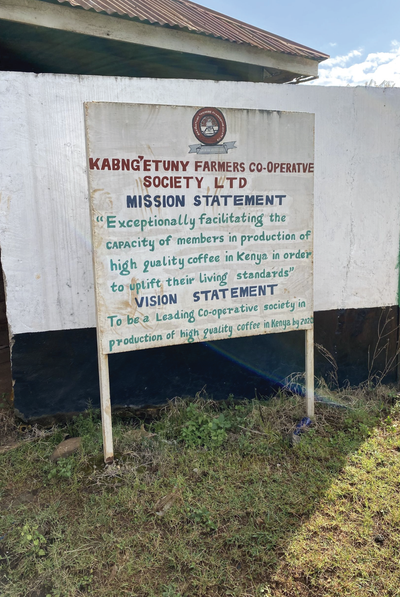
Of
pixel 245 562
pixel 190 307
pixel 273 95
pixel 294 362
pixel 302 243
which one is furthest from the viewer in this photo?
pixel 294 362

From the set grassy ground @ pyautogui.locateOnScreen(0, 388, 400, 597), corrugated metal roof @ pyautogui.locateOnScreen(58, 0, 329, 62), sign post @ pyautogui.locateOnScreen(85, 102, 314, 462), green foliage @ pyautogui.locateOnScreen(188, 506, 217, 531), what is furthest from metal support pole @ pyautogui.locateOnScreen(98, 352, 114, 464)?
corrugated metal roof @ pyautogui.locateOnScreen(58, 0, 329, 62)

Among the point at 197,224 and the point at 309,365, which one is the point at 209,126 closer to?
the point at 197,224

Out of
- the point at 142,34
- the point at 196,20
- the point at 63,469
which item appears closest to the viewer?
the point at 63,469

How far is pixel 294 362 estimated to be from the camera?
12.9 ft

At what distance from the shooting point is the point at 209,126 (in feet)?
9.55

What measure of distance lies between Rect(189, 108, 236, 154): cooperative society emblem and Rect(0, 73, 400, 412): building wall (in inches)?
23.4

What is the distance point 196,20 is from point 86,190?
2740mm

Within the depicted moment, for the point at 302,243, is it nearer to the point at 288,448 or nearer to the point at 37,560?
the point at 288,448

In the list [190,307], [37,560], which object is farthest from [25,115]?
[37,560]

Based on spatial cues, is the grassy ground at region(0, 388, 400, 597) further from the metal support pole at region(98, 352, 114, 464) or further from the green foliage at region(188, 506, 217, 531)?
the metal support pole at region(98, 352, 114, 464)

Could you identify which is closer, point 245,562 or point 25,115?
point 245,562

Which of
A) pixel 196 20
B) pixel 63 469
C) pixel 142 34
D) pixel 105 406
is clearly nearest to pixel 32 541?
pixel 63 469

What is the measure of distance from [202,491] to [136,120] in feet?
7.91

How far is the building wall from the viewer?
10.1 feet
